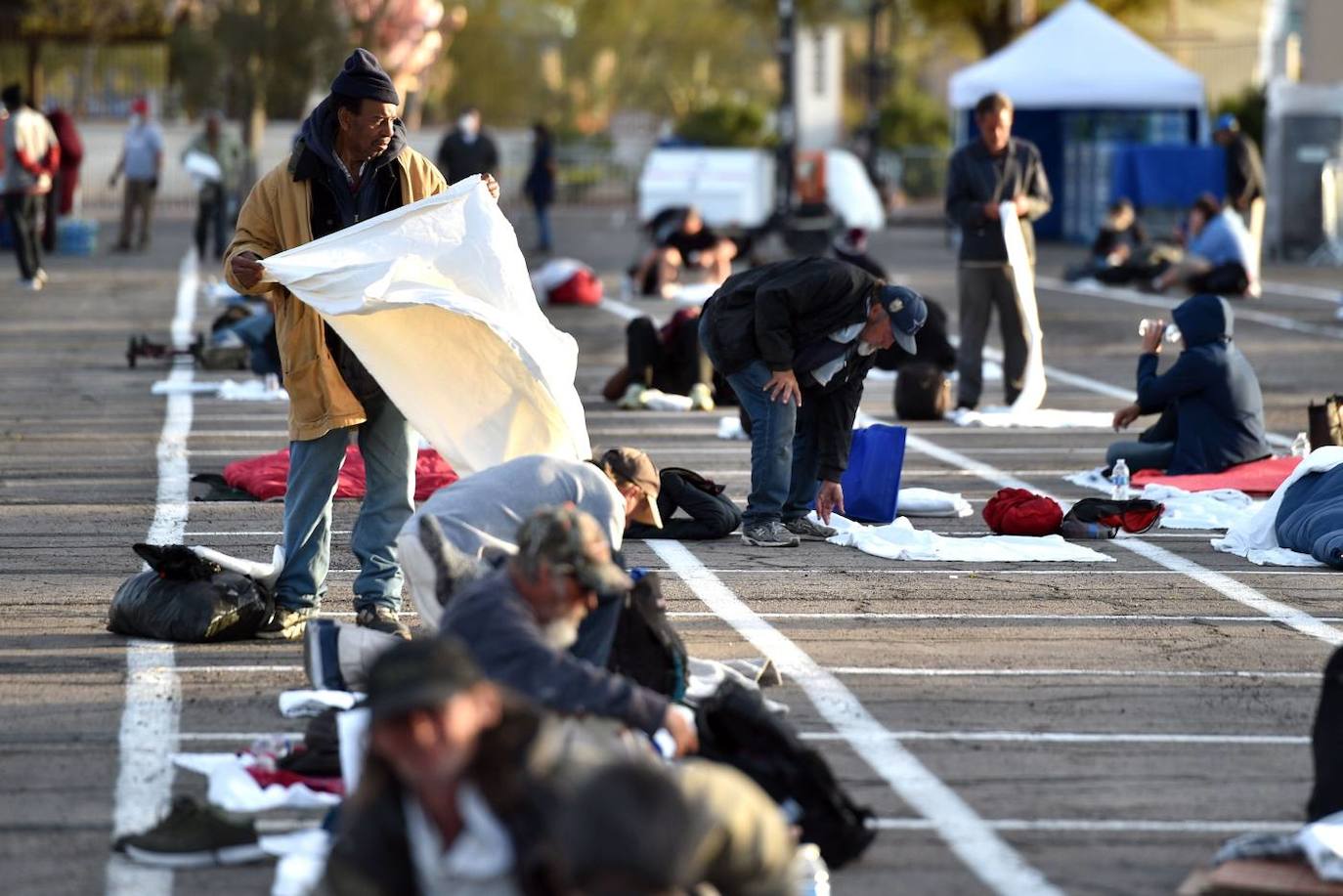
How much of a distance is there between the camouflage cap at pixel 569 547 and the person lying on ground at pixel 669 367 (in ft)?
33.1

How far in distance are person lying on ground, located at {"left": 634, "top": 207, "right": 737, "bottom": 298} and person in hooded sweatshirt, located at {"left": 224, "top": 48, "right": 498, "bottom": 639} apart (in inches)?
662

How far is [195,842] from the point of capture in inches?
234

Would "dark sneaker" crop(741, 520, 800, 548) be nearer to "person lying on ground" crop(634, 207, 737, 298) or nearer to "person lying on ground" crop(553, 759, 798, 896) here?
"person lying on ground" crop(553, 759, 798, 896)

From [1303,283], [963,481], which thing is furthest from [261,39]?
[963,481]

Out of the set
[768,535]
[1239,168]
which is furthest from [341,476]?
[1239,168]

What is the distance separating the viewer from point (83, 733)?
718 cm

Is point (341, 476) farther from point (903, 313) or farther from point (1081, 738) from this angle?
point (1081, 738)

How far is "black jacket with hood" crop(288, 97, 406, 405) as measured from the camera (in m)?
8.48

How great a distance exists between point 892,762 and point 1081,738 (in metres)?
0.69

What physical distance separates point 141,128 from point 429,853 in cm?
2929

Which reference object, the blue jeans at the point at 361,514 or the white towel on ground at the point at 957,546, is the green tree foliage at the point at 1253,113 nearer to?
the white towel on ground at the point at 957,546

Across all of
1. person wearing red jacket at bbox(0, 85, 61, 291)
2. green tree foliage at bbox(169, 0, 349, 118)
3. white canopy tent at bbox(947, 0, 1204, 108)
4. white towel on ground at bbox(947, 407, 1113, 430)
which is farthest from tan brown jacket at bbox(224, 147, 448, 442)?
green tree foliage at bbox(169, 0, 349, 118)

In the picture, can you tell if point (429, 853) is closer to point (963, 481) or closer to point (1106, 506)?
point (1106, 506)

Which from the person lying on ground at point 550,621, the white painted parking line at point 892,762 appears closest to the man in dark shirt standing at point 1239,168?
the white painted parking line at point 892,762
